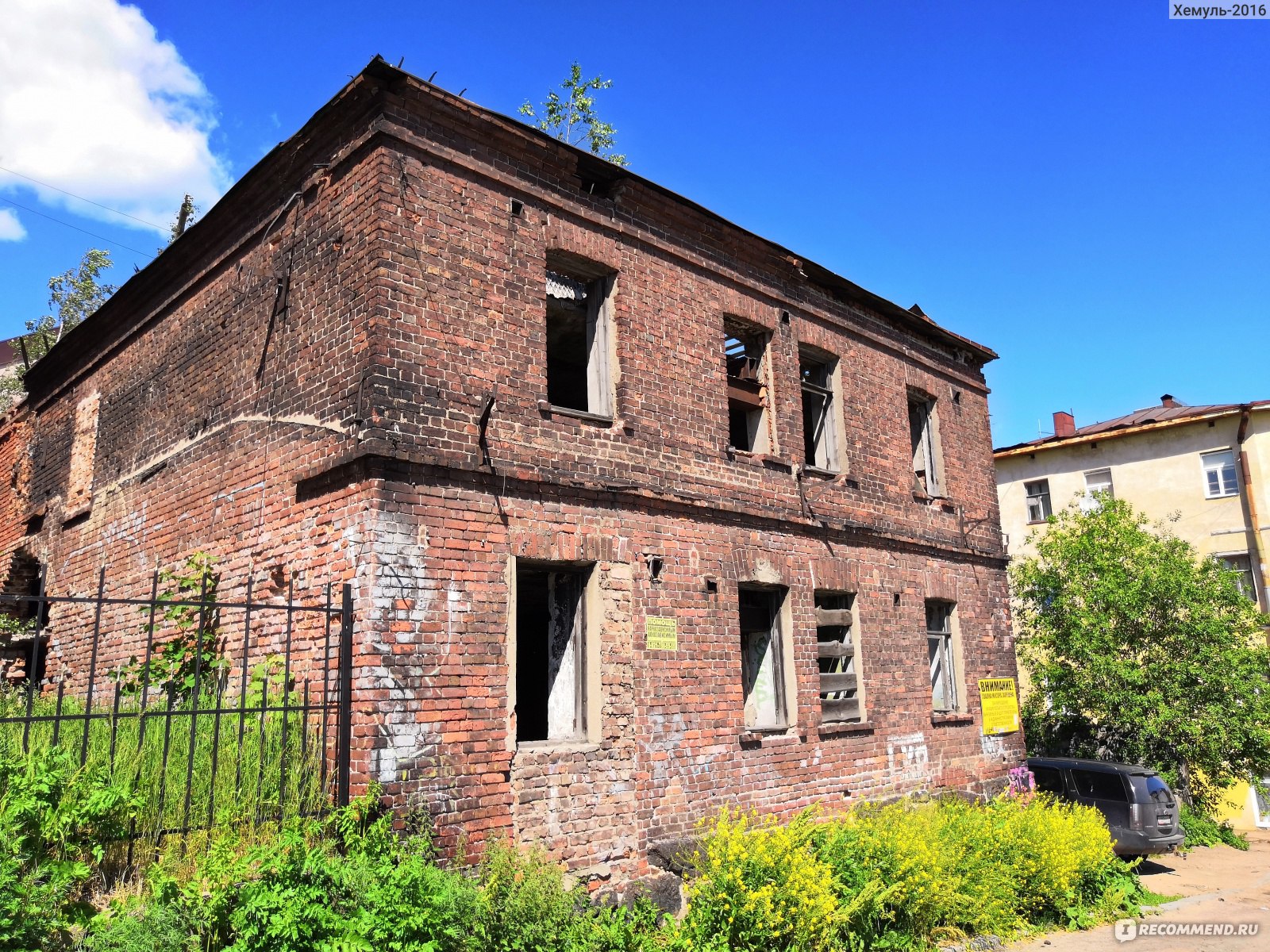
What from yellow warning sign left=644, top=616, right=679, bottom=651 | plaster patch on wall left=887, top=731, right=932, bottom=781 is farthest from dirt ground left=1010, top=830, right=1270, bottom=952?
yellow warning sign left=644, top=616, right=679, bottom=651

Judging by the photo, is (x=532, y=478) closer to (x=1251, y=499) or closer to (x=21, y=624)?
(x=21, y=624)

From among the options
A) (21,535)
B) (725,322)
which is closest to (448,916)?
(725,322)

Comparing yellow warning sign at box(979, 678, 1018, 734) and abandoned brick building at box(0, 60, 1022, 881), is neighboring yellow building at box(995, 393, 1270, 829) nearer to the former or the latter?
yellow warning sign at box(979, 678, 1018, 734)

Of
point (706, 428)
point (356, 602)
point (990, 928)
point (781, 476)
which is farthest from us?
point (781, 476)

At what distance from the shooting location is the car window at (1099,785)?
43.5 feet

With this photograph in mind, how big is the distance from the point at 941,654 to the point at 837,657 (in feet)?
9.51

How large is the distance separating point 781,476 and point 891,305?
12.7 ft

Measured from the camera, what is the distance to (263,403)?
334 inches

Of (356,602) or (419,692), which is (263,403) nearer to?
(356,602)

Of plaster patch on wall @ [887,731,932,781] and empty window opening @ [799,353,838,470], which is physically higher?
empty window opening @ [799,353,838,470]

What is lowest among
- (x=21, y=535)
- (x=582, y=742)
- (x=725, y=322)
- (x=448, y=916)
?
(x=448, y=916)

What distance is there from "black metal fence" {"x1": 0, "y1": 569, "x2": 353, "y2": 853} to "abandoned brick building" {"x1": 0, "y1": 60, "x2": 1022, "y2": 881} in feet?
1.00

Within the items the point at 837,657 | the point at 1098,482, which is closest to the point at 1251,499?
the point at 1098,482

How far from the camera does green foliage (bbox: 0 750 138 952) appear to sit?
4422 millimetres
